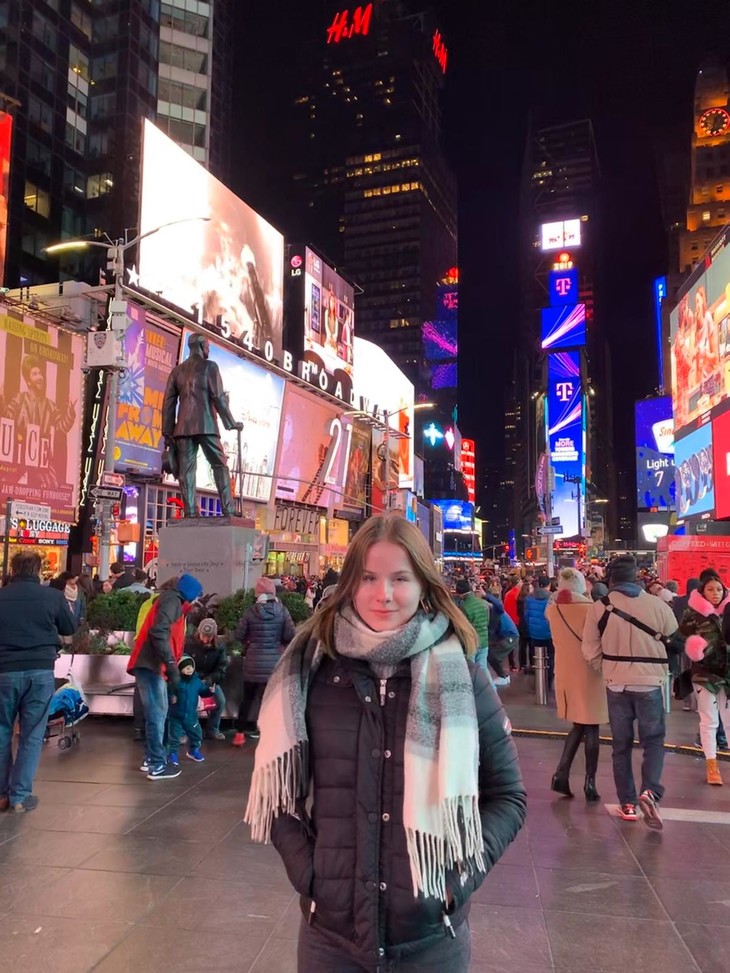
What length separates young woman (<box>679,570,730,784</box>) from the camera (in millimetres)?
7281

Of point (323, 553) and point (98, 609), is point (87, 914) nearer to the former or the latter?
point (98, 609)

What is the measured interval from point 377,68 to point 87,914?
572ft

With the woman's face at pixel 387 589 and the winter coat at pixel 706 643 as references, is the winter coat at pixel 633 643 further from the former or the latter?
the woman's face at pixel 387 589

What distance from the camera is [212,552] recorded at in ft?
40.4

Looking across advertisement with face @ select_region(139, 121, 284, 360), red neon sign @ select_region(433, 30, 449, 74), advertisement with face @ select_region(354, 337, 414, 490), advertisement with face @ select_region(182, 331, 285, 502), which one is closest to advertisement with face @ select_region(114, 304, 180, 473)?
advertisement with face @ select_region(139, 121, 284, 360)

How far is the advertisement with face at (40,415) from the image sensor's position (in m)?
25.4

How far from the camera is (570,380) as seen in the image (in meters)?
97.2

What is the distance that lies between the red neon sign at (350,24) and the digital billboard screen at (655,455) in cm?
12453

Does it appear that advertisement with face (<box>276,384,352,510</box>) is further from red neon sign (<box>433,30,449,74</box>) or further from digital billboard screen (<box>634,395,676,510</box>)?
red neon sign (<box>433,30,449,74</box>)

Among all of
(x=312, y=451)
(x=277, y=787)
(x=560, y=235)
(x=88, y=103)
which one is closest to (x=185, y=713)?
(x=277, y=787)

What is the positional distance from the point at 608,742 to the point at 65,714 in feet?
21.0

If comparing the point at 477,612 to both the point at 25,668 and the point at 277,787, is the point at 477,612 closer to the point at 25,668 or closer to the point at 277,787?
the point at 25,668

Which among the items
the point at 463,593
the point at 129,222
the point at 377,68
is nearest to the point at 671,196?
the point at 377,68

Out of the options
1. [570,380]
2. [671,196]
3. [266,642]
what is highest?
[671,196]
